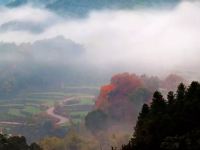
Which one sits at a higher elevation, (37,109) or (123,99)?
(37,109)

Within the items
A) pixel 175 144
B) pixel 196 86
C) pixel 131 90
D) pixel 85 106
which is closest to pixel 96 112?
pixel 131 90

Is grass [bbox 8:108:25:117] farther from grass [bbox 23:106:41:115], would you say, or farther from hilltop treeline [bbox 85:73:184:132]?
hilltop treeline [bbox 85:73:184:132]

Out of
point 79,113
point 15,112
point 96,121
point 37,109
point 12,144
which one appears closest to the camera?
point 12,144

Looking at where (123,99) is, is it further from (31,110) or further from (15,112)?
(15,112)

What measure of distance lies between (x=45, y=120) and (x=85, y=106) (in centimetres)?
3669

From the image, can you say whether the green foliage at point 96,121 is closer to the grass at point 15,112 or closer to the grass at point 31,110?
the grass at point 15,112

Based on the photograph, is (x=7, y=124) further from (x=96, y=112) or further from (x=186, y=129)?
(x=186, y=129)

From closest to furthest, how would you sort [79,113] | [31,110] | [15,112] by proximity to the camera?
[79,113] → [15,112] → [31,110]

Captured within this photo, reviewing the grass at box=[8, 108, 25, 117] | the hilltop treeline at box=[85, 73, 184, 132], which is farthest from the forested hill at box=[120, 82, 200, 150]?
the grass at box=[8, 108, 25, 117]

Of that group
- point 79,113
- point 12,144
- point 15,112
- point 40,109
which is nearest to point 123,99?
point 79,113

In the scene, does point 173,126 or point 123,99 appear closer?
point 173,126

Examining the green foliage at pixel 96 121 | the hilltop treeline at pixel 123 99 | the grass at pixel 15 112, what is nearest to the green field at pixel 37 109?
the grass at pixel 15 112

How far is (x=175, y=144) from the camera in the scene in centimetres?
3375

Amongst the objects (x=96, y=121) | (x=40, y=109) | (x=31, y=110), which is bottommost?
→ (x=96, y=121)
